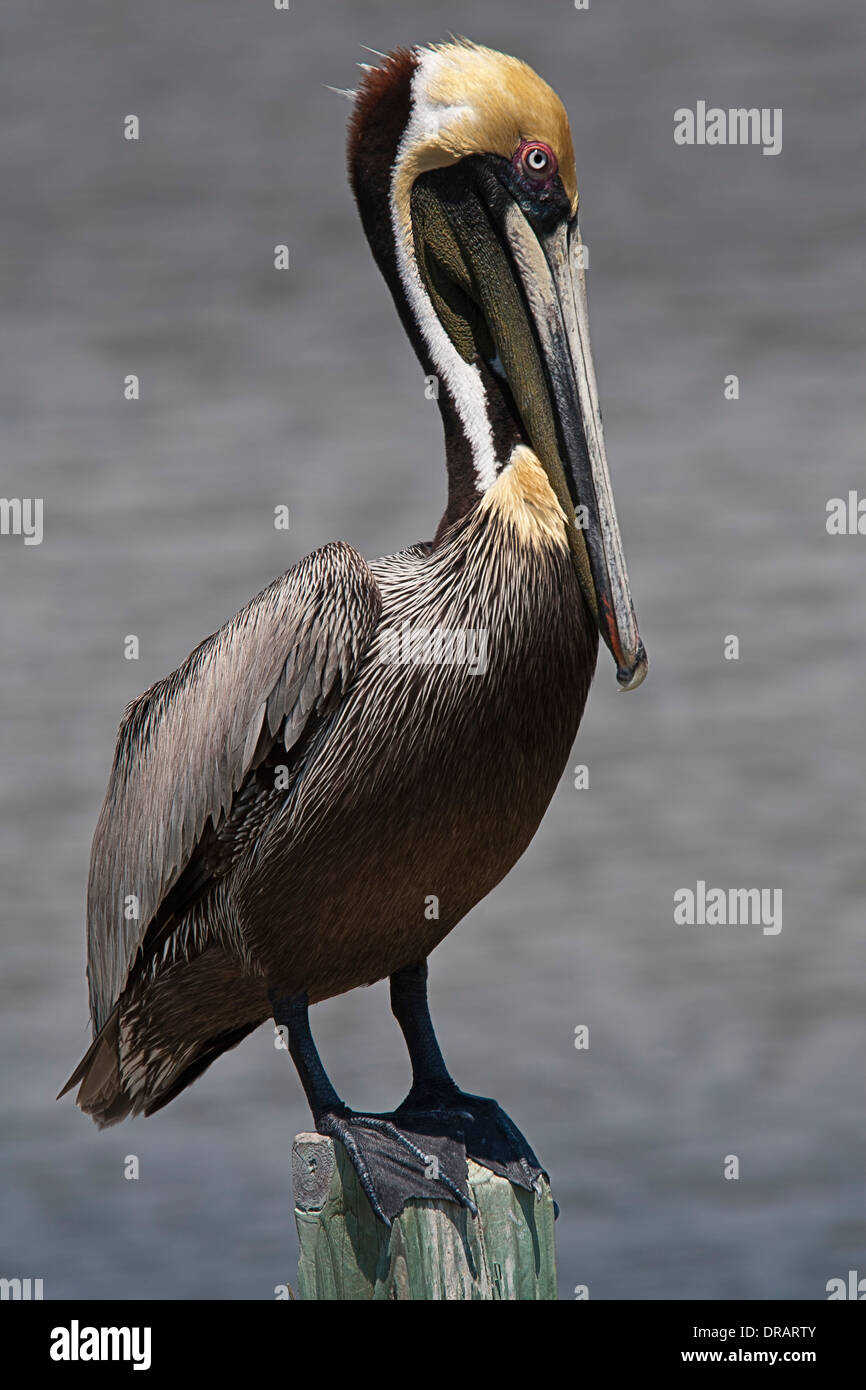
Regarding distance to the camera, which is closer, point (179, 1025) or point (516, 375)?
point (516, 375)

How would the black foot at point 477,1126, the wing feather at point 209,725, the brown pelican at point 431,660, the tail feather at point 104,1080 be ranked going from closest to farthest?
the brown pelican at point 431,660 → the wing feather at point 209,725 → the black foot at point 477,1126 → the tail feather at point 104,1080

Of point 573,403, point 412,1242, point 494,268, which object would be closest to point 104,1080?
point 412,1242

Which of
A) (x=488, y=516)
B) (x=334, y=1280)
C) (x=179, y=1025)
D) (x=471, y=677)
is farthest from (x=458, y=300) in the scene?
(x=334, y=1280)

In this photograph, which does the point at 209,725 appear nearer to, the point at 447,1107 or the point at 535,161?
the point at 447,1107

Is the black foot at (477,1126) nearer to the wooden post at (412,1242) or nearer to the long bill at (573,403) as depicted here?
the wooden post at (412,1242)

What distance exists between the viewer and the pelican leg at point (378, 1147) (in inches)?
138

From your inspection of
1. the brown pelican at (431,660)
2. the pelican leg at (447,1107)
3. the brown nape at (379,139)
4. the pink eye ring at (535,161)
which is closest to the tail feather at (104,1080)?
the brown pelican at (431,660)

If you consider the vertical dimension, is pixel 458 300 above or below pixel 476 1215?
Result: above

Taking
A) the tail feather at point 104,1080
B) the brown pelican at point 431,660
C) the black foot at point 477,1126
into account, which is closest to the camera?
the brown pelican at point 431,660

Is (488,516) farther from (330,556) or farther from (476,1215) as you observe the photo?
(476,1215)

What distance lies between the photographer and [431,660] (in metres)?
3.45

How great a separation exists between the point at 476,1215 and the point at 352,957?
53cm

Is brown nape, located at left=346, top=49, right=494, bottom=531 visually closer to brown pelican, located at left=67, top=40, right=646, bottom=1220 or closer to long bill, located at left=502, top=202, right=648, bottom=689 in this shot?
brown pelican, located at left=67, top=40, right=646, bottom=1220
